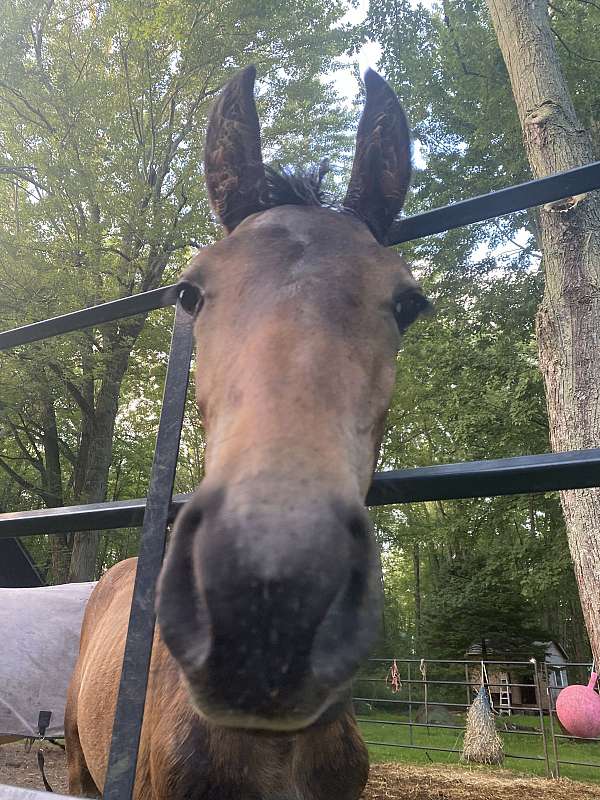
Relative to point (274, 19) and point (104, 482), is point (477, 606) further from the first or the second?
point (274, 19)

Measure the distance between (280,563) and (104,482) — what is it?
40.4 ft

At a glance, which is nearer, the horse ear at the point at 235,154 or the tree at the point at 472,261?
the horse ear at the point at 235,154

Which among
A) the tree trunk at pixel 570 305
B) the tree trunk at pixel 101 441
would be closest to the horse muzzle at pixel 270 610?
the tree trunk at pixel 570 305

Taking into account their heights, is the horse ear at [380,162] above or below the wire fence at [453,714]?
above

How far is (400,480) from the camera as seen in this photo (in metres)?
1.53

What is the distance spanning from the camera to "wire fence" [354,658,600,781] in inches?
474

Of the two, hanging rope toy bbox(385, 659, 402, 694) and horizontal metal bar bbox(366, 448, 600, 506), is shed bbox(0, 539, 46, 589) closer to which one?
horizontal metal bar bbox(366, 448, 600, 506)

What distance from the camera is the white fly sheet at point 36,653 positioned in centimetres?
348

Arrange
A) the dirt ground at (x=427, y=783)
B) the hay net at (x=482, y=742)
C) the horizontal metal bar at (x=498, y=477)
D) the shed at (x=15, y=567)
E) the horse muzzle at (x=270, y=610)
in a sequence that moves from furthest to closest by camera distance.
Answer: the hay net at (x=482, y=742), the dirt ground at (x=427, y=783), the shed at (x=15, y=567), the horizontal metal bar at (x=498, y=477), the horse muzzle at (x=270, y=610)

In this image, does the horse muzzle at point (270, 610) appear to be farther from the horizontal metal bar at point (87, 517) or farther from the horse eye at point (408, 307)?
the horse eye at point (408, 307)

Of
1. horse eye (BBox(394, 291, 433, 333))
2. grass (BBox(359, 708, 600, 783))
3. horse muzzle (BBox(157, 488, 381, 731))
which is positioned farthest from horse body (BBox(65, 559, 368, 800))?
grass (BBox(359, 708, 600, 783))

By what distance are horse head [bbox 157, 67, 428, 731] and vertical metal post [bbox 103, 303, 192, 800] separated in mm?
176

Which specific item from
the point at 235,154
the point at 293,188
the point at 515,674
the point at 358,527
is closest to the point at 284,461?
the point at 358,527

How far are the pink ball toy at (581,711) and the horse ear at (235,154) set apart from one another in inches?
227
